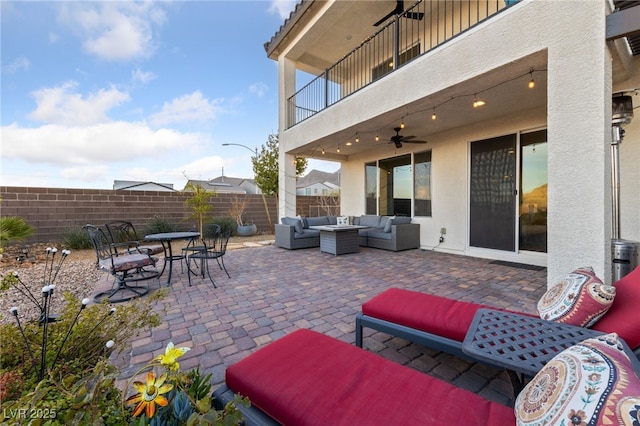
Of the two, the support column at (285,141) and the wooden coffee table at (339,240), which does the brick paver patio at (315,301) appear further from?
the support column at (285,141)

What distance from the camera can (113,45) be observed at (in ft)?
18.2

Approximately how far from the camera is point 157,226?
8.07 m

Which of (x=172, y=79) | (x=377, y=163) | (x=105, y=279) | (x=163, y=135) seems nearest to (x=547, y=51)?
(x=377, y=163)

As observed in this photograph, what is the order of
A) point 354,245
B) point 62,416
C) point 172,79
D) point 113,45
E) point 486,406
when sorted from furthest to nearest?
point 172,79 < point 354,245 < point 113,45 < point 486,406 < point 62,416

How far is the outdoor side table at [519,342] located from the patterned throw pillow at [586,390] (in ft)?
0.96

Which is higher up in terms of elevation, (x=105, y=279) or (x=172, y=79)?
(x=172, y=79)

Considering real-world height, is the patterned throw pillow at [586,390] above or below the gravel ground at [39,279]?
above

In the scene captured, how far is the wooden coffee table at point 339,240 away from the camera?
20.5 feet

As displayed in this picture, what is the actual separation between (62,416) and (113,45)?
7120mm

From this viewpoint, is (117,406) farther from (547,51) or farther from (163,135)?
(163,135)

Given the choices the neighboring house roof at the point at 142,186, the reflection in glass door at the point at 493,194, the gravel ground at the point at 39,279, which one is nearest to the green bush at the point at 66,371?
the gravel ground at the point at 39,279

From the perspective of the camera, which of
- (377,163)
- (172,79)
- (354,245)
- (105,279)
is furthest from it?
(377,163)

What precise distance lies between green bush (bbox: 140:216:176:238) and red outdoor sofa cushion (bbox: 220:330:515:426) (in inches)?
311

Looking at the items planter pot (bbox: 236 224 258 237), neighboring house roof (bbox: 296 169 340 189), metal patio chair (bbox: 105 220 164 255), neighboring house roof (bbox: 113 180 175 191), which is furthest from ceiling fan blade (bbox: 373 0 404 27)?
neighboring house roof (bbox: 296 169 340 189)
